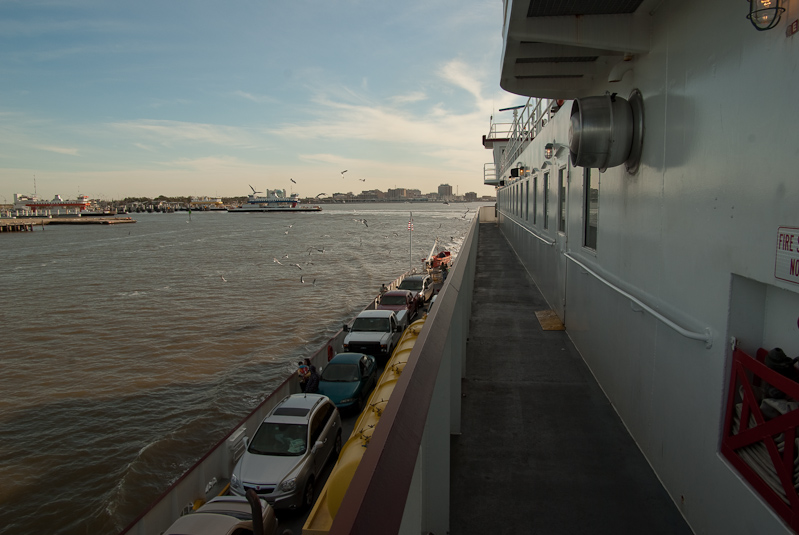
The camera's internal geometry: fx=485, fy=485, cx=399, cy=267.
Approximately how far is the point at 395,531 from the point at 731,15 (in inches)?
121

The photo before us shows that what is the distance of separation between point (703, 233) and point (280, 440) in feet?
27.8

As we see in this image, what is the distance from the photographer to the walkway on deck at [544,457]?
124 inches

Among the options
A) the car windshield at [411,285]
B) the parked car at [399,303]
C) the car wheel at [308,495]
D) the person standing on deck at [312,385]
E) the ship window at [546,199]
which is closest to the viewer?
the car wheel at [308,495]

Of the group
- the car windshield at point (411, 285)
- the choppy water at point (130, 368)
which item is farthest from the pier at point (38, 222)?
the car windshield at point (411, 285)

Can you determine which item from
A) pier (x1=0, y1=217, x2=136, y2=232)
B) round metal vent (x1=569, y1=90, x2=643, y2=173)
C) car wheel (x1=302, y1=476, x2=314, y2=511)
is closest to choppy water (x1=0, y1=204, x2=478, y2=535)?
car wheel (x1=302, y1=476, x2=314, y2=511)

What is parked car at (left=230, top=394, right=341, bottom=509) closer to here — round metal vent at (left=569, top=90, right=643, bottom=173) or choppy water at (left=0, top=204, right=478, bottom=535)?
choppy water at (left=0, top=204, right=478, bottom=535)

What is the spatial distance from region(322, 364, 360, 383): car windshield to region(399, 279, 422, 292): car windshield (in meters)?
11.4

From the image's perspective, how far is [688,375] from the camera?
317 cm

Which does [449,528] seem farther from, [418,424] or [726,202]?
[726,202]

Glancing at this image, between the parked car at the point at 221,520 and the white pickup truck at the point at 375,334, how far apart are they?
8566 millimetres

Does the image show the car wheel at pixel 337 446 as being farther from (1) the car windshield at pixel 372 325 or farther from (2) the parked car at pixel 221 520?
(1) the car windshield at pixel 372 325

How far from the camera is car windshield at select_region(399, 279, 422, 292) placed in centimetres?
2484

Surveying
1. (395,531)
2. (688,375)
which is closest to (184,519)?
(688,375)

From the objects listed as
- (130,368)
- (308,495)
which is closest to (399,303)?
(130,368)
